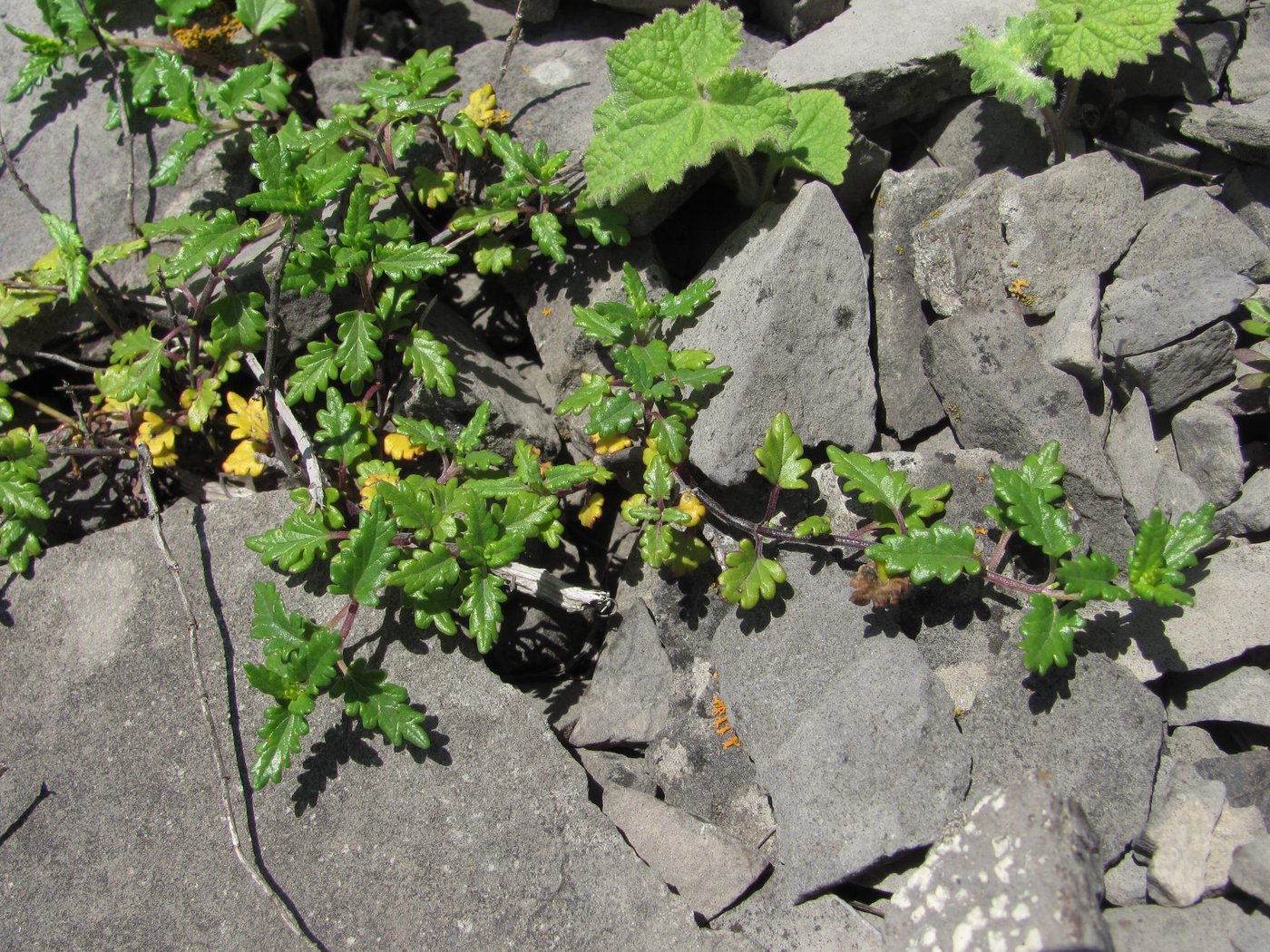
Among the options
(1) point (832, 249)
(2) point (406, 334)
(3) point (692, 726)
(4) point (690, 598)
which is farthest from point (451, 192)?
(3) point (692, 726)

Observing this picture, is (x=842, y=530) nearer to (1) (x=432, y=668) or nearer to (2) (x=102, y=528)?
(1) (x=432, y=668)

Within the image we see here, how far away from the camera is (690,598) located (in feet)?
11.9

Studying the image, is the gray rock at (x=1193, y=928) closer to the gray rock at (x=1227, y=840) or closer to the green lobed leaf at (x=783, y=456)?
the gray rock at (x=1227, y=840)

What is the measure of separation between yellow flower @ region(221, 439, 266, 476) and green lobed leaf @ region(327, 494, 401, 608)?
86 cm

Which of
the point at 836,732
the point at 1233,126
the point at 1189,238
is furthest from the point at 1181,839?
the point at 1233,126

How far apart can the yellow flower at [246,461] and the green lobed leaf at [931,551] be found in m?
2.53

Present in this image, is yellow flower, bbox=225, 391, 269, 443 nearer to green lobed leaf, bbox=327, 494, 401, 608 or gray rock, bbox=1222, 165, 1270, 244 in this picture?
green lobed leaf, bbox=327, 494, 401, 608

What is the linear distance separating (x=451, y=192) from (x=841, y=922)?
3.25 m

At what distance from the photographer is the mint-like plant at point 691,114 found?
3.49 m

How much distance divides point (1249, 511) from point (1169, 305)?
787mm

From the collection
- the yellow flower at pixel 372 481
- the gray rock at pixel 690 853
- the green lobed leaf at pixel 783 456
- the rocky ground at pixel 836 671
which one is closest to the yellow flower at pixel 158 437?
the rocky ground at pixel 836 671

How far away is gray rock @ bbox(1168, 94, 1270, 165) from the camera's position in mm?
3461

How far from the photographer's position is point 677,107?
142 inches

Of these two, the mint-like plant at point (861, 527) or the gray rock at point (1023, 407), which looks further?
the gray rock at point (1023, 407)
